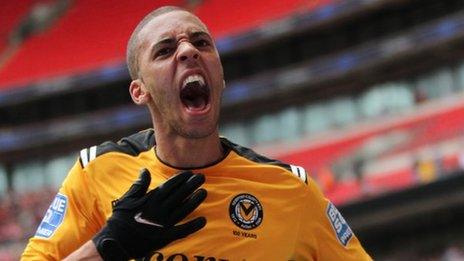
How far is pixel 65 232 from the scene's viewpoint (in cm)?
315

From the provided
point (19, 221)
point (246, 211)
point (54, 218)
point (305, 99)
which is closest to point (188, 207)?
point (246, 211)

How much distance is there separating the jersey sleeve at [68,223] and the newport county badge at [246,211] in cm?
48

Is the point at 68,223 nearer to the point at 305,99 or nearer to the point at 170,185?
the point at 170,185

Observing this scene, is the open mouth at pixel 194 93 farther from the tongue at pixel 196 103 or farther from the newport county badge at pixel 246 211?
the newport county badge at pixel 246 211

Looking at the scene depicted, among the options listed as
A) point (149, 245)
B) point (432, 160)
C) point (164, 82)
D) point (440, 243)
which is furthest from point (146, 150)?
point (440, 243)

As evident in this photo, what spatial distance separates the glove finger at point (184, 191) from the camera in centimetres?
299

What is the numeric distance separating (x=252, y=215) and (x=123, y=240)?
0.51 meters

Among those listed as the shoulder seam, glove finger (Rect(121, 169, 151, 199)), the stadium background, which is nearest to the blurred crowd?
the stadium background

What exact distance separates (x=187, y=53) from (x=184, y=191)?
A: 19.5 inches

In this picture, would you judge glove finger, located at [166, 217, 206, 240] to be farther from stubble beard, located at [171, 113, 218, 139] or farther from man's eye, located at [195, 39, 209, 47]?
man's eye, located at [195, 39, 209, 47]

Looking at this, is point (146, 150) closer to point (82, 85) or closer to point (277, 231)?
point (277, 231)

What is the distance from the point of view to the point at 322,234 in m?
3.29

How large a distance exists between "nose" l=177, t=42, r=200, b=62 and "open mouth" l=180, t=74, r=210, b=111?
0.06m

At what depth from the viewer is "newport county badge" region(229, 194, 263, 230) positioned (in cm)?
319
